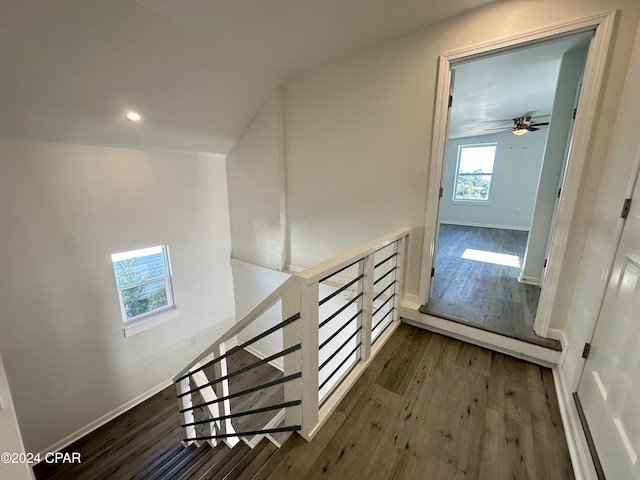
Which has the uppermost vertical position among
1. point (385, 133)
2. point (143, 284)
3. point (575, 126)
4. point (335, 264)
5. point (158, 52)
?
point (158, 52)

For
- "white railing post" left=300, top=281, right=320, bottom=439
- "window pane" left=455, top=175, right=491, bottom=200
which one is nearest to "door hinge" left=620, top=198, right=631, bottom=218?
"white railing post" left=300, top=281, right=320, bottom=439

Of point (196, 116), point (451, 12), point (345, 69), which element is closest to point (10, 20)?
point (196, 116)

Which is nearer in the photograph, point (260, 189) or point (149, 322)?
point (260, 189)

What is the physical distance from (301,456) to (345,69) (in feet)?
9.92

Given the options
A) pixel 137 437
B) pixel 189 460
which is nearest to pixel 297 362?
pixel 189 460

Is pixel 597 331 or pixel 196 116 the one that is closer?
pixel 597 331

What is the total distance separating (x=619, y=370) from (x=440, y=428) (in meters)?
0.81

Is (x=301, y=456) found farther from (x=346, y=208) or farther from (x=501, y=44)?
(x=501, y=44)

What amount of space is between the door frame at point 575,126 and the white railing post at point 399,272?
20cm

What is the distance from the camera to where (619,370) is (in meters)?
1.02

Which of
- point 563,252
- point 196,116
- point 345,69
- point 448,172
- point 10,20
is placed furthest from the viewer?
point 448,172

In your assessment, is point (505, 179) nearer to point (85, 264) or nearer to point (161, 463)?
point (161, 463)

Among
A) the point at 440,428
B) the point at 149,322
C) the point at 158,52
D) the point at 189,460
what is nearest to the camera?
the point at 440,428

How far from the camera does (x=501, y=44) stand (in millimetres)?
1713
